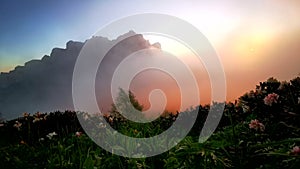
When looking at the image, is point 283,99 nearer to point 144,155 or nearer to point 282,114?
point 282,114

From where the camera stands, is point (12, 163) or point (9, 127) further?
point (9, 127)

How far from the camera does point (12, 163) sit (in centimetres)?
723

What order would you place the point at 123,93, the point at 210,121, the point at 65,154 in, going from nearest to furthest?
the point at 65,154, the point at 210,121, the point at 123,93

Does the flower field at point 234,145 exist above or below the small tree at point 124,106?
below

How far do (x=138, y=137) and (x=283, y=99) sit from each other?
2764 mm

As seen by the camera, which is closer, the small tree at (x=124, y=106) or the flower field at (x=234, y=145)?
the flower field at (x=234, y=145)

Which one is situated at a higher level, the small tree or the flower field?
the small tree

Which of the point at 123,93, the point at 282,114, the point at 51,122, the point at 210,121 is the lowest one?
the point at 282,114

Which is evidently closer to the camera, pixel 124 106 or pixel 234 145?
pixel 234 145

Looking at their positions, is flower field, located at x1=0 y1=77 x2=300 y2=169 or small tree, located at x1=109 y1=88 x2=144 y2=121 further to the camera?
small tree, located at x1=109 y1=88 x2=144 y2=121

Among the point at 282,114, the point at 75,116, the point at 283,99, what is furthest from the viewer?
the point at 75,116

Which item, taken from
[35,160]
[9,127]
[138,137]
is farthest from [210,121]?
[9,127]

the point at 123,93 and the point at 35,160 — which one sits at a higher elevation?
the point at 123,93

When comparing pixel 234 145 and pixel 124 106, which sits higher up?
pixel 124 106
